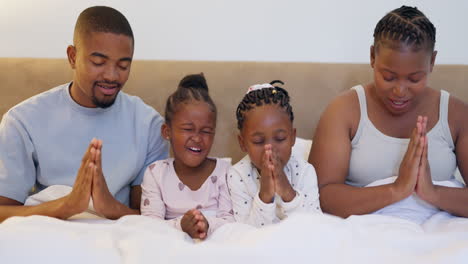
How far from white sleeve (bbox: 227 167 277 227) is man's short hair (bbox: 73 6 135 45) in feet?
1.95

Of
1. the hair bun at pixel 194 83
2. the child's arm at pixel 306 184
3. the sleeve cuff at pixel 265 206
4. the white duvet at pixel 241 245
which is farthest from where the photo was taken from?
the hair bun at pixel 194 83

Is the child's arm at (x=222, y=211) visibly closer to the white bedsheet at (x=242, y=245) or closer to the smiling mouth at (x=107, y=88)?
the white bedsheet at (x=242, y=245)

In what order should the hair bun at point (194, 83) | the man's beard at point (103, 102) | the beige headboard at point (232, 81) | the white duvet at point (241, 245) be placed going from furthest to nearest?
1. the beige headboard at point (232, 81)
2. the hair bun at point (194, 83)
3. the man's beard at point (103, 102)
4. the white duvet at point (241, 245)

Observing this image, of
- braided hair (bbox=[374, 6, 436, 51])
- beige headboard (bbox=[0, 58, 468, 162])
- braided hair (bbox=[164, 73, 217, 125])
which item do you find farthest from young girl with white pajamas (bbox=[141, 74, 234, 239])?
braided hair (bbox=[374, 6, 436, 51])

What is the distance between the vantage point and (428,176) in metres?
1.80

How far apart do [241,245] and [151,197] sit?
1.98ft

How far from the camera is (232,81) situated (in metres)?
2.49

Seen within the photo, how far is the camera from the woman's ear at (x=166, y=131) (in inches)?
79.0

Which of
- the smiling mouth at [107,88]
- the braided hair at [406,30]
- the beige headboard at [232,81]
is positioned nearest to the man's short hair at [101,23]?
the smiling mouth at [107,88]

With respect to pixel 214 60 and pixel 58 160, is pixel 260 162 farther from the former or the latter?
pixel 214 60

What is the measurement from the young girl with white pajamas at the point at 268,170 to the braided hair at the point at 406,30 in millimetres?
373

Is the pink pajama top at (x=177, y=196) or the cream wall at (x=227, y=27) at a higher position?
the cream wall at (x=227, y=27)

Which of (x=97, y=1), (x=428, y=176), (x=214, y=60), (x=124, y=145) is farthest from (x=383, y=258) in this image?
(x=97, y=1)

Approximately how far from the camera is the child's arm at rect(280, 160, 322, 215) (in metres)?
1.83
